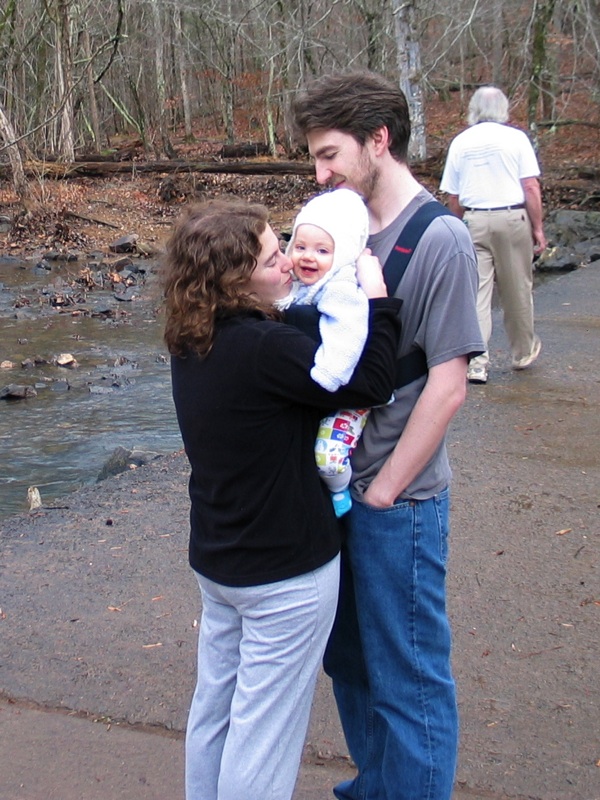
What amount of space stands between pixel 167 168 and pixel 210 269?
24.0 metres

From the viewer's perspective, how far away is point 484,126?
7.08m

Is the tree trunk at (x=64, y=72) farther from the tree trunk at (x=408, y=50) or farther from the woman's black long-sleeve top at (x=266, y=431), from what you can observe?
the woman's black long-sleeve top at (x=266, y=431)

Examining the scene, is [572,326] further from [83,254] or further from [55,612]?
[83,254]

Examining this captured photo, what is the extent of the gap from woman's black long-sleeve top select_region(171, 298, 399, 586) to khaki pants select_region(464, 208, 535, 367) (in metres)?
5.09

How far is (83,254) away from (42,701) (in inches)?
649

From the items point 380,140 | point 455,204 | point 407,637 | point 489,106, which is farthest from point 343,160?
point 455,204

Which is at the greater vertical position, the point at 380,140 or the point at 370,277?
the point at 380,140

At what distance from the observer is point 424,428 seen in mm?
2328

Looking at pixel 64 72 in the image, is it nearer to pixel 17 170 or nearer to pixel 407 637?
pixel 17 170

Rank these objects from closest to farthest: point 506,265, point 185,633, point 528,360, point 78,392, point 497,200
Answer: point 185,633 → point 497,200 → point 506,265 → point 528,360 → point 78,392

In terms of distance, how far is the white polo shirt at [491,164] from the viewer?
6.97 m

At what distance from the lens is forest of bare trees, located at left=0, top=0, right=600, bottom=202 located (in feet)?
73.7

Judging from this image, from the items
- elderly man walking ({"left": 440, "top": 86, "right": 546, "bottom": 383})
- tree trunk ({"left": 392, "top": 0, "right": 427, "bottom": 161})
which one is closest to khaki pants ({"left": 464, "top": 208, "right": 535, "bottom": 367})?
elderly man walking ({"left": 440, "top": 86, "right": 546, "bottom": 383})

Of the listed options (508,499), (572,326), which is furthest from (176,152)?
(508,499)
